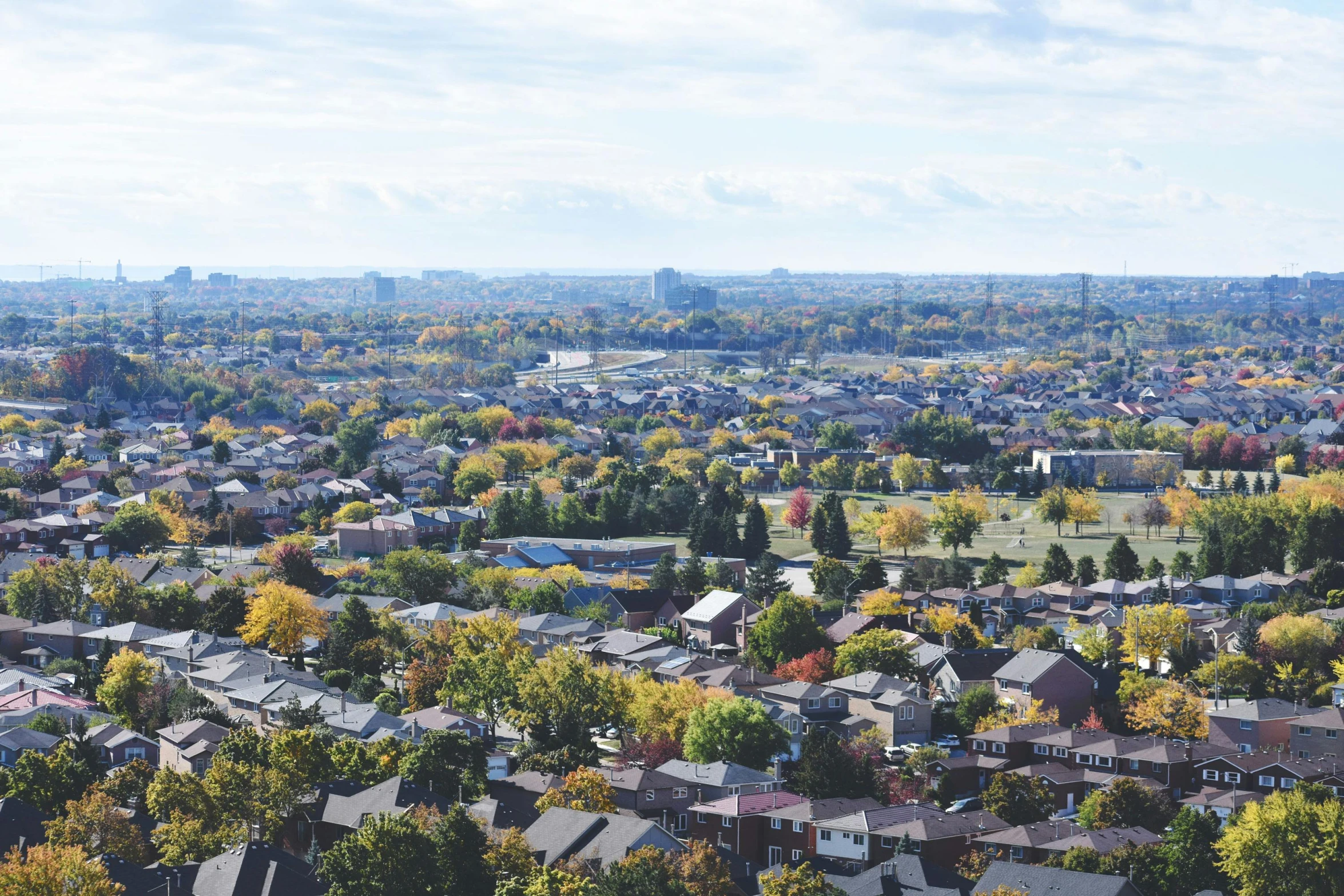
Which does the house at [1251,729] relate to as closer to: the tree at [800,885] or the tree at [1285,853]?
the tree at [1285,853]

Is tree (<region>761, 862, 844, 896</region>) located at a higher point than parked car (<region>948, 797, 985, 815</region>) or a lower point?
higher

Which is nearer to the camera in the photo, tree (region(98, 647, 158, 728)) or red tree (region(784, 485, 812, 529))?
tree (region(98, 647, 158, 728))

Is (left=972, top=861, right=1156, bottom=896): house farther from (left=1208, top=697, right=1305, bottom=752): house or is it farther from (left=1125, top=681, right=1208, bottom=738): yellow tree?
(left=1125, top=681, right=1208, bottom=738): yellow tree

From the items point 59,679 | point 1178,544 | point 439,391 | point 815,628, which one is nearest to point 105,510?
point 59,679

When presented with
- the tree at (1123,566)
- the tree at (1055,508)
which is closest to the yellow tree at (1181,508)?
the tree at (1055,508)

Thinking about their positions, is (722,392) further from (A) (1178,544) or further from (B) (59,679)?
(B) (59,679)

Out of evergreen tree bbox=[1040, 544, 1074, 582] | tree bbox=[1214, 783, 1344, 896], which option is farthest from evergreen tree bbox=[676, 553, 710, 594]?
tree bbox=[1214, 783, 1344, 896]
